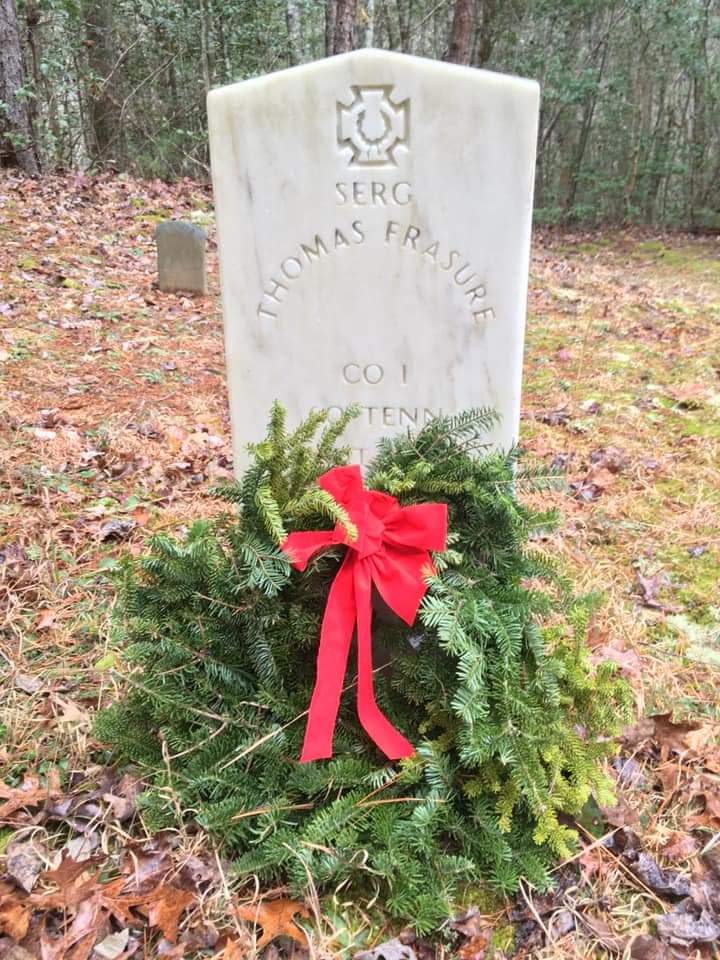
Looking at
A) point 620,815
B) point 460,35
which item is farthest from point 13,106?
point 620,815

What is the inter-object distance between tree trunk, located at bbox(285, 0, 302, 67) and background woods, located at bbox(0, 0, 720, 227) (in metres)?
0.05

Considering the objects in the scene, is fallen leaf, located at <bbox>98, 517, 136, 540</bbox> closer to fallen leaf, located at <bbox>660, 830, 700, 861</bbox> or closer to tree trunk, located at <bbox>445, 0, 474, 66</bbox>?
fallen leaf, located at <bbox>660, 830, 700, 861</bbox>

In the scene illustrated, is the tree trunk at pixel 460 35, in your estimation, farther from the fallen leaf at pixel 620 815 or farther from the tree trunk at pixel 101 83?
the fallen leaf at pixel 620 815

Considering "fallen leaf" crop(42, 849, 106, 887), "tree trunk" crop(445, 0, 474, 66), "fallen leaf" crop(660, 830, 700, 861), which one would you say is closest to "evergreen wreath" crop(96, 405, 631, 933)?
"fallen leaf" crop(42, 849, 106, 887)

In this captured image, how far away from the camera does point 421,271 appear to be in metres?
2.41

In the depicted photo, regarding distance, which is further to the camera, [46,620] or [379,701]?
[46,620]

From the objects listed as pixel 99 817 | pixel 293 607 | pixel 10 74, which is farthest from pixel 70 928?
pixel 10 74

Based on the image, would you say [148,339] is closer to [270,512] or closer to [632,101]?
[270,512]

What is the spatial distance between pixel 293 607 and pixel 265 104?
5.15 ft

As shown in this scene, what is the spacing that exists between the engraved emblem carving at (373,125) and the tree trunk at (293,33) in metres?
12.0

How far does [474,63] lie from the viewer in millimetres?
14570

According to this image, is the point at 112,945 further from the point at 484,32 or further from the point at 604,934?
the point at 484,32

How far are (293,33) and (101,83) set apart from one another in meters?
4.09

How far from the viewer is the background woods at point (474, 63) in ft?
37.1
